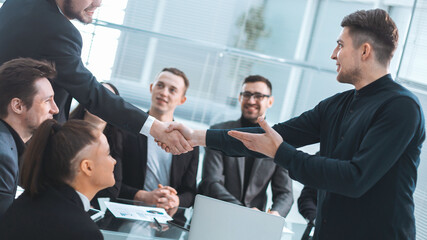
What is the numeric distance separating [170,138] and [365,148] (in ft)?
4.27

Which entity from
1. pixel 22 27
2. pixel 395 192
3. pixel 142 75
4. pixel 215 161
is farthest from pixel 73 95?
pixel 142 75

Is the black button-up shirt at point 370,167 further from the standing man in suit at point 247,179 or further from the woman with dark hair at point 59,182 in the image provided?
the standing man in suit at point 247,179

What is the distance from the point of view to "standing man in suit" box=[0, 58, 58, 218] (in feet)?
6.67

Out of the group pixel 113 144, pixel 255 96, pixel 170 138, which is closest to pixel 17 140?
pixel 170 138

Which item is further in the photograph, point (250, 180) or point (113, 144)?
point (250, 180)

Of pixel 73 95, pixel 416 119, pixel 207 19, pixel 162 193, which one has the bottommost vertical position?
pixel 162 193

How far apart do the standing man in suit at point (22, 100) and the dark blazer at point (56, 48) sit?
156 millimetres

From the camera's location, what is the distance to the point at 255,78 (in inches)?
148

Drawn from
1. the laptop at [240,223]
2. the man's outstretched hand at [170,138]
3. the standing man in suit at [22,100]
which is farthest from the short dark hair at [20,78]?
the laptop at [240,223]

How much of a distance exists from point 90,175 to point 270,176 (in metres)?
2.06

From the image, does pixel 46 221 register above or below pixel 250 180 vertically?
above

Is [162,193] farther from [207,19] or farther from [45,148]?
[207,19]

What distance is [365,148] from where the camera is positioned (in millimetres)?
1631

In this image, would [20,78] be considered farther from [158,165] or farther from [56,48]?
[158,165]
